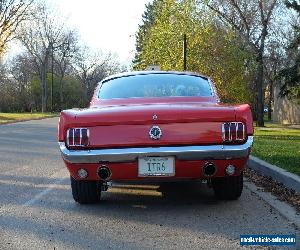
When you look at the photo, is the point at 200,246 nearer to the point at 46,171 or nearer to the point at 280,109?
the point at 46,171

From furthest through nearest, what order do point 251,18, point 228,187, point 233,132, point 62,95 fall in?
point 62,95 < point 251,18 < point 228,187 < point 233,132

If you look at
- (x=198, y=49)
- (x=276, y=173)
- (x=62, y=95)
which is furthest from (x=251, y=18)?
(x=62, y=95)

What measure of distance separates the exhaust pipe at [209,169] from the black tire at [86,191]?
1345 millimetres

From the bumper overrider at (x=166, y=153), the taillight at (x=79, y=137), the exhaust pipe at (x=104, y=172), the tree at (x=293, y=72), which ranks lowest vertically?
the exhaust pipe at (x=104, y=172)

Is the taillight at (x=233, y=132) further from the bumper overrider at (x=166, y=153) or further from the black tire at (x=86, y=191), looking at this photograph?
the black tire at (x=86, y=191)

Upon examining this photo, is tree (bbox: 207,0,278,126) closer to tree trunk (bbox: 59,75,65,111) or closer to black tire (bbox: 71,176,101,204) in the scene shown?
black tire (bbox: 71,176,101,204)

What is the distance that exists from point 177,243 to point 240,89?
26.8 meters

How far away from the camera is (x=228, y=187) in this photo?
6121mm

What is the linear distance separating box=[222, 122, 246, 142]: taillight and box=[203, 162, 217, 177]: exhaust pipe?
0.30m

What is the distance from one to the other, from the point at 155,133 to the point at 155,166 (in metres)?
0.34

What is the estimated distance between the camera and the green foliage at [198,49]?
1151 inches

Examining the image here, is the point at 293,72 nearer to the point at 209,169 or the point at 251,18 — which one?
the point at 209,169

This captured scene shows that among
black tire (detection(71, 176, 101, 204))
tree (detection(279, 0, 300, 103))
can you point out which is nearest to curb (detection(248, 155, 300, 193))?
black tire (detection(71, 176, 101, 204))

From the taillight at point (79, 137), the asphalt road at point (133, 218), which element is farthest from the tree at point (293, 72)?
the taillight at point (79, 137)
